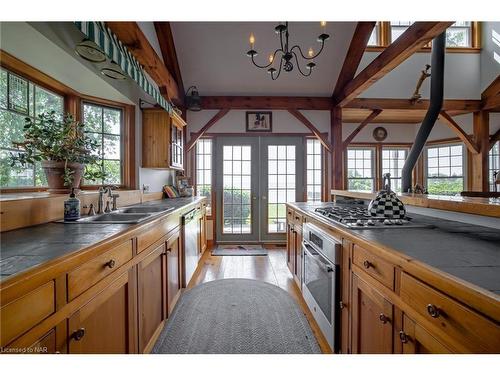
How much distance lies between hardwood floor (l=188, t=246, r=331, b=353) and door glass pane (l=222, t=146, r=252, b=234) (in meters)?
0.82

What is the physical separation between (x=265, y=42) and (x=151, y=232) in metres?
3.21

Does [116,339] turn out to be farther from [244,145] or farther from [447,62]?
[447,62]

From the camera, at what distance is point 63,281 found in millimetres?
795

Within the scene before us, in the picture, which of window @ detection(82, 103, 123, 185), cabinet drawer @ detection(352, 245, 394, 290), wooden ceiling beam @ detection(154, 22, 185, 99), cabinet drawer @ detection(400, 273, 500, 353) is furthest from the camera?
wooden ceiling beam @ detection(154, 22, 185, 99)

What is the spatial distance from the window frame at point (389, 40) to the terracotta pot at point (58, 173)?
4.46 m

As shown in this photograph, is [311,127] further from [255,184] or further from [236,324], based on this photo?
[236,324]

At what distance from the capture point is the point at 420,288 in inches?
31.1

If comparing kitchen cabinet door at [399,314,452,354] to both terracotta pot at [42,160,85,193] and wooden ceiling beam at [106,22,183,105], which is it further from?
wooden ceiling beam at [106,22,183,105]

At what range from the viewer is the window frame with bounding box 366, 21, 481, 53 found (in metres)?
4.16

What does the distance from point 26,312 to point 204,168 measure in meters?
4.08

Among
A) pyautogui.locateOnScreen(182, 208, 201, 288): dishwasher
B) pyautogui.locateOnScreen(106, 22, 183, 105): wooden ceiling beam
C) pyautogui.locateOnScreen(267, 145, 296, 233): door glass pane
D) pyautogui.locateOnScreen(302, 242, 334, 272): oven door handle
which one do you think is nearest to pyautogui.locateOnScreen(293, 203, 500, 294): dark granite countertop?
pyautogui.locateOnScreen(302, 242, 334, 272): oven door handle

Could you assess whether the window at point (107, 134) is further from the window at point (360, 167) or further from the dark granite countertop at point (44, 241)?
the window at point (360, 167)

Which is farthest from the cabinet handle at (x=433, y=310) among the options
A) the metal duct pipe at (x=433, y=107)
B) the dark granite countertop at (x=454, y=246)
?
the metal duct pipe at (x=433, y=107)

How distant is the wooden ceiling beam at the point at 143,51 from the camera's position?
7.18 feet
